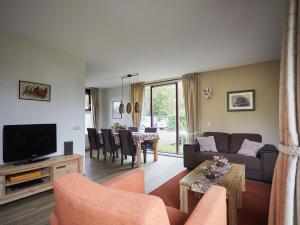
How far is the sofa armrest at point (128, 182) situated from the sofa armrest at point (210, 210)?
73 centimetres

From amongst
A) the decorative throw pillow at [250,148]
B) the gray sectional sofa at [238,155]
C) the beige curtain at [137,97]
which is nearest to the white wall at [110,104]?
the beige curtain at [137,97]

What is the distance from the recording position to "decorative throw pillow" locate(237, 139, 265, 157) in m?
3.53

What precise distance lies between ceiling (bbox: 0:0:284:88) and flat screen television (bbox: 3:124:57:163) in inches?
59.0

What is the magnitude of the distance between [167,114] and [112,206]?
5.44m

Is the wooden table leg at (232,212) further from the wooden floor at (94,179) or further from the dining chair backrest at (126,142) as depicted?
the dining chair backrest at (126,142)

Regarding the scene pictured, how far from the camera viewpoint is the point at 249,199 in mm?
2594

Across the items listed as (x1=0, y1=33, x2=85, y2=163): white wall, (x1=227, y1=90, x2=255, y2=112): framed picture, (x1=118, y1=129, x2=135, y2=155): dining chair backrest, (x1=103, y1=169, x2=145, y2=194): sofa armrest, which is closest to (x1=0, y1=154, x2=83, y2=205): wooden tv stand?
(x1=0, y1=33, x2=85, y2=163): white wall

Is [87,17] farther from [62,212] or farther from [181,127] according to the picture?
[181,127]

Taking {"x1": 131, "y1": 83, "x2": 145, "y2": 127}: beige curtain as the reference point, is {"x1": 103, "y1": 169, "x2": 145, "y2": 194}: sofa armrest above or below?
below

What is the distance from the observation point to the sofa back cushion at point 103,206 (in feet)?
2.32

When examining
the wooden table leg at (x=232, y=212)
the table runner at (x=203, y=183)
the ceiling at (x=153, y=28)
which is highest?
the ceiling at (x=153, y=28)

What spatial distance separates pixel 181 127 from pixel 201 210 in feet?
15.8

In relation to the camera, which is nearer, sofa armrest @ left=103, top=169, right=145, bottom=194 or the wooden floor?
sofa armrest @ left=103, top=169, right=145, bottom=194

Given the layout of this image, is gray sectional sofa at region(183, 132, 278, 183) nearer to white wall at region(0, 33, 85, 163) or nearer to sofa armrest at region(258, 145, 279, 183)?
sofa armrest at region(258, 145, 279, 183)
